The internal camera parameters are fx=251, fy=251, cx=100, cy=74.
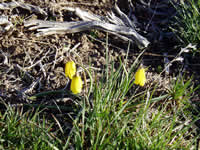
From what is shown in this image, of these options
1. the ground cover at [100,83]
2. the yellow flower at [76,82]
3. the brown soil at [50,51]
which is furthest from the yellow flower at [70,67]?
the brown soil at [50,51]

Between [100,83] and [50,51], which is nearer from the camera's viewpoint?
[100,83]

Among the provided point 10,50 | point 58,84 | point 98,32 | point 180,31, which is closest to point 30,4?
point 10,50

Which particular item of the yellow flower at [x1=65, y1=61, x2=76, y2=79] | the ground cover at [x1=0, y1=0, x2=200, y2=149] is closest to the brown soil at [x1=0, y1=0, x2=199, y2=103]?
the ground cover at [x1=0, y1=0, x2=200, y2=149]

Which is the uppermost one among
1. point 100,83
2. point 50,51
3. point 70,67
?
point 50,51

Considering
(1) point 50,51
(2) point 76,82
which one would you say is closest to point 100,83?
(2) point 76,82

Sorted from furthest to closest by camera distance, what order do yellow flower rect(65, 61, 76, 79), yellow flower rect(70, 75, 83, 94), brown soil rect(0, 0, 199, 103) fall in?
brown soil rect(0, 0, 199, 103) < yellow flower rect(65, 61, 76, 79) < yellow flower rect(70, 75, 83, 94)

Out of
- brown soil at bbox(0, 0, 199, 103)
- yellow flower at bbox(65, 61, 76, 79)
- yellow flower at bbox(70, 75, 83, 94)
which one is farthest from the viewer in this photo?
brown soil at bbox(0, 0, 199, 103)

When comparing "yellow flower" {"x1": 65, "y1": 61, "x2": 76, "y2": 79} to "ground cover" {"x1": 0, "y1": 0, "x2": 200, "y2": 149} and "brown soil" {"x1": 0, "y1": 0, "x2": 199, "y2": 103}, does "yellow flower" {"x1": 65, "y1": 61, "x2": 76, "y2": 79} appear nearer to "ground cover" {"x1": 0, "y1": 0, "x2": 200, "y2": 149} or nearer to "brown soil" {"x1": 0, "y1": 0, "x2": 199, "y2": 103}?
"ground cover" {"x1": 0, "y1": 0, "x2": 200, "y2": 149}

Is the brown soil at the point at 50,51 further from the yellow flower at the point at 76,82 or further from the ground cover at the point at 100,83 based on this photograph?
the yellow flower at the point at 76,82

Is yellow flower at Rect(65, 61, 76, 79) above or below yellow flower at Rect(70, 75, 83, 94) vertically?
above

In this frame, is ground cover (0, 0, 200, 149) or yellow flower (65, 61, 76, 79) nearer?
ground cover (0, 0, 200, 149)

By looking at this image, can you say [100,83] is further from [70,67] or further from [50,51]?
[50,51]
